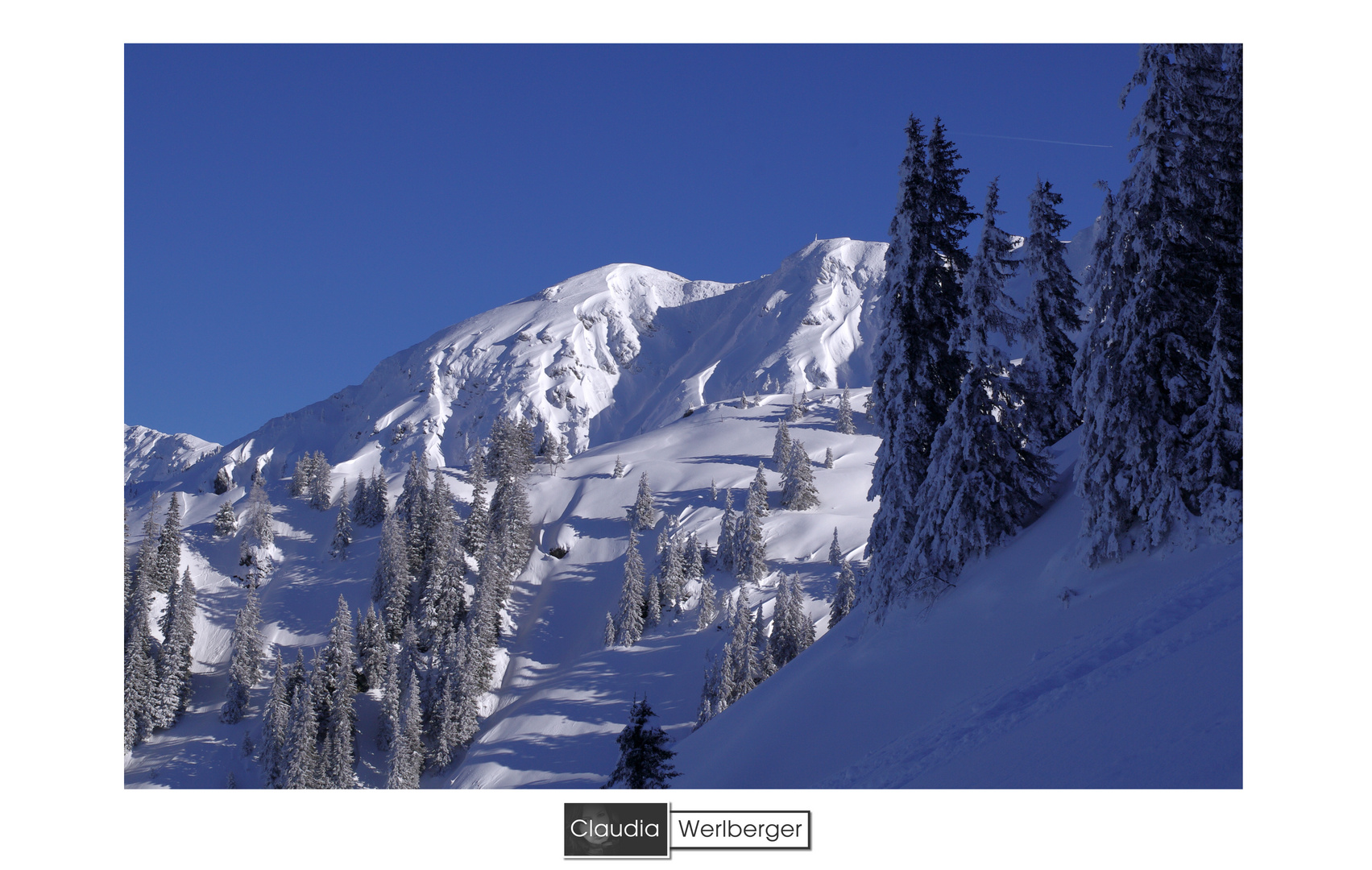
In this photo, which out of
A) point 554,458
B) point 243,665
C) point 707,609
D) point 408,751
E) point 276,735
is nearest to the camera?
point 276,735

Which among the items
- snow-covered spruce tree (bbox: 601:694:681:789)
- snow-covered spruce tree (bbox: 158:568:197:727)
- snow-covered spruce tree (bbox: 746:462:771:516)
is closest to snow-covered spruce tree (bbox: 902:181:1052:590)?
snow-covered spruce tree (bbox: 601:694:681:789)

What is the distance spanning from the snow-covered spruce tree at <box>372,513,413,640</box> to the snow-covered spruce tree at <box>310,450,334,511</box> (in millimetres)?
29759

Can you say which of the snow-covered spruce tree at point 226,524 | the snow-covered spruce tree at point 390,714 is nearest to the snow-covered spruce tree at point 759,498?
the snow-covered spruce tree at point 390,714

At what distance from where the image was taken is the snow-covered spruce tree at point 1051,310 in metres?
22.1

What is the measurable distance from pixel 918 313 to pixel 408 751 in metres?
36.8

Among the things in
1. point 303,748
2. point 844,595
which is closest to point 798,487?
point 844,595

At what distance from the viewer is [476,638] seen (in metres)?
58.2

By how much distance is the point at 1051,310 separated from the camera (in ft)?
73.8

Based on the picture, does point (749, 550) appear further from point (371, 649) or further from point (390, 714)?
point (390, 714)

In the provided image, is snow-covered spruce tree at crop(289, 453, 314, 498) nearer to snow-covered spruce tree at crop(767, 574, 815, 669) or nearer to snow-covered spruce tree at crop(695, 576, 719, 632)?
snow-covered spruce tree at crop(695, 576, 719, 632)

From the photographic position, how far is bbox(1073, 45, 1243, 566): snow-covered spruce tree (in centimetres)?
1255

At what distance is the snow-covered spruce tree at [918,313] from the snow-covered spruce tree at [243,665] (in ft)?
176
